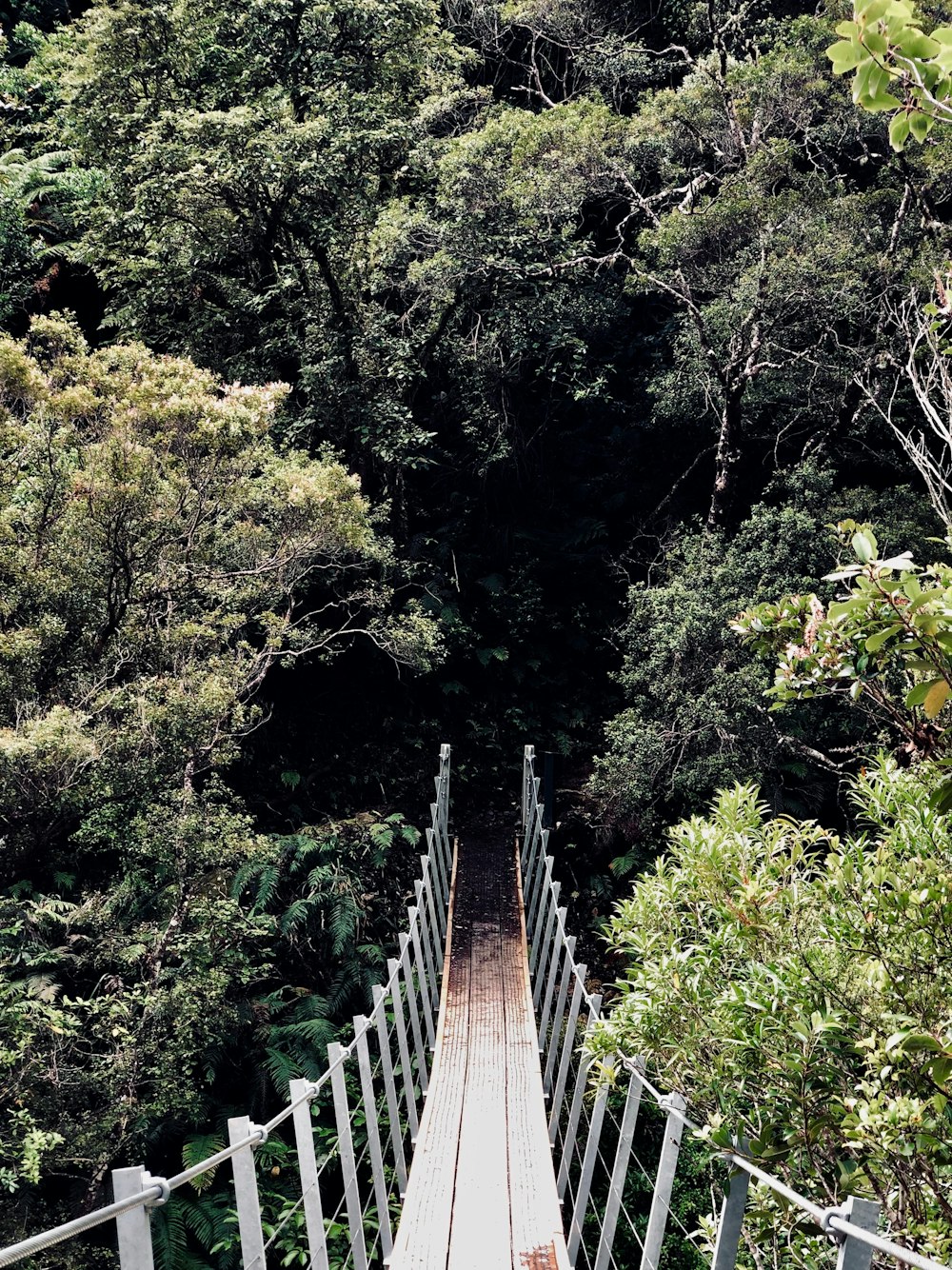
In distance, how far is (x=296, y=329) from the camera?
1106cm

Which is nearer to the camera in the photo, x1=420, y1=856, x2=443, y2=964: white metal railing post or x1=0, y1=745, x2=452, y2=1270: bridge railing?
x1=0, y1=745, x2=452, y2=1270: bridge railing

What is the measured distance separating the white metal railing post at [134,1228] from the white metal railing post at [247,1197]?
45 centimetres

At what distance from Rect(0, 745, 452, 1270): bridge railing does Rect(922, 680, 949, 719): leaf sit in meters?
1.45

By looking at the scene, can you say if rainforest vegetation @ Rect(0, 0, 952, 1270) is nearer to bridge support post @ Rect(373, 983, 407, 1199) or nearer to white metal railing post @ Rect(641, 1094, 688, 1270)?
white metal railing post @ Rect(641, 1094, 688, 1270)

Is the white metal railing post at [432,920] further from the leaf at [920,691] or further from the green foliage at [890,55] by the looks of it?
the green foliage at [890,55]

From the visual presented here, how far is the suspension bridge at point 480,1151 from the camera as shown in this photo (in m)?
1.93

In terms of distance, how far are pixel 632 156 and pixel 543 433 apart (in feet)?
14.9

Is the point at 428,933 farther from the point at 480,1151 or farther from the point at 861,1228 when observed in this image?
the point at 861,1228

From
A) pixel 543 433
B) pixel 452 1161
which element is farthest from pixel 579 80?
pixel 452 1161

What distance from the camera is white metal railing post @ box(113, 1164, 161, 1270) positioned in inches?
61.2

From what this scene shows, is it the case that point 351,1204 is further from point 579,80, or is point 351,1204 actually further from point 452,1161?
point 579,80

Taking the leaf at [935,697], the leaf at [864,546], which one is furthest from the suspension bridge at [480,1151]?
the leaf at [864,546]

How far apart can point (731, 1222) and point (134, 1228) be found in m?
1.05

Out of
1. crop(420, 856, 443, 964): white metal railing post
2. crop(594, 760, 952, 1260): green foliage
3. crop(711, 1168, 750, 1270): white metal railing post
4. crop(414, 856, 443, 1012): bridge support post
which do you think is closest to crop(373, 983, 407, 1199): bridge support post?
crop(594, 760, 952, 1260): green foliage
